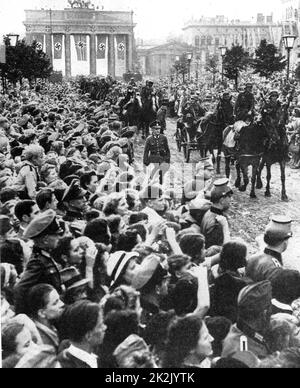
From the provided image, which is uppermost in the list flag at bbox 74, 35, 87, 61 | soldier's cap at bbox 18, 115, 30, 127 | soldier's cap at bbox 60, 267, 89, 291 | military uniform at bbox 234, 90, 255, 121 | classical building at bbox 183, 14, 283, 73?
flag at bbox 74, 35, 87, 61

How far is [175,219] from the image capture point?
6.66 m

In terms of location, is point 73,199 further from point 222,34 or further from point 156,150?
point 222,34

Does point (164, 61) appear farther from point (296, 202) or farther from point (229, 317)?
point (229, 317)

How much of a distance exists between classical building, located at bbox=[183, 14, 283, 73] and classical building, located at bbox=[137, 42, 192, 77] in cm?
2508

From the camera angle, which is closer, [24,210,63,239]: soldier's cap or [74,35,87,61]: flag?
[24,210,63,239]: soldier's cap

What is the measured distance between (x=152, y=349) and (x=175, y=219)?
2484mm

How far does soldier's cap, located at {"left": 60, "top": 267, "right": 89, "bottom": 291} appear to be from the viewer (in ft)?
16.1

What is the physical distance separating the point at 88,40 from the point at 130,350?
8030 centimetres

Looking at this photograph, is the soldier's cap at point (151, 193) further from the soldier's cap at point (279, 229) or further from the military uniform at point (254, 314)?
the military uniform at point (254, 314)

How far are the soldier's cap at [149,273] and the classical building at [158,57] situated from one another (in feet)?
245

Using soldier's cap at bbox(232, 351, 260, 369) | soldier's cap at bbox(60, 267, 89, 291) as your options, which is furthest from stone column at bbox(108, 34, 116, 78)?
soldier's cap at bbox(232, 351, 260, 369)

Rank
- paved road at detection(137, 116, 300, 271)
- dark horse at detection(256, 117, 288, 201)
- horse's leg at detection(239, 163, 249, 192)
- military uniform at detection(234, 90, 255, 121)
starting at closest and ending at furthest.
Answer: paved road at detection(137, 116, 300, 271)
dark horse at detection(256, 117, 288, 201)
horse's leg at detection(239, 163, 249, 192)
military uniform at detection(234, 90, 255, 121)

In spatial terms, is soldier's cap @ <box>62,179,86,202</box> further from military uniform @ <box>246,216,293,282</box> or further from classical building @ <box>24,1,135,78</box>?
classical building @ <box>24,1,135,78</box>

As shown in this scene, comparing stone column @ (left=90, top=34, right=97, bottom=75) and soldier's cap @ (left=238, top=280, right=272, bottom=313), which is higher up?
stone column @ (left=90, top=34, right=97, bottom=75)
